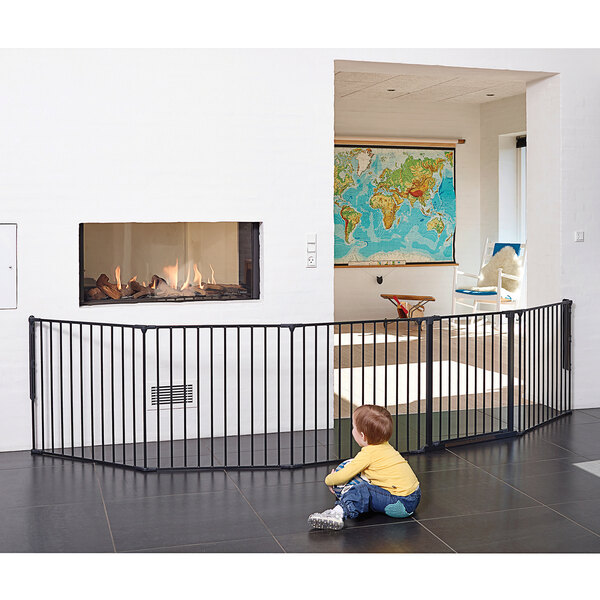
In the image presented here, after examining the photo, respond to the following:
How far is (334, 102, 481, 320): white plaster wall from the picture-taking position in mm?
10750

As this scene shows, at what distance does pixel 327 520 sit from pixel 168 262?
2.41 metres

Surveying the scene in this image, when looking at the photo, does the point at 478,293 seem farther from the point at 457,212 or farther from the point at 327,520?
the point at 327,520

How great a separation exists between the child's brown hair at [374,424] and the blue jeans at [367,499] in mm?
228

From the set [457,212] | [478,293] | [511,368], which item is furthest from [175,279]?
[457,212]

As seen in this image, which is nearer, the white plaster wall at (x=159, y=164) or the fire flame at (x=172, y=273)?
the white plaster wall at (x=159, y=164)

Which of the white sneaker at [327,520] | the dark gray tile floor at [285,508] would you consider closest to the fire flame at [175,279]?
the dark gray tile floor at [285,508]

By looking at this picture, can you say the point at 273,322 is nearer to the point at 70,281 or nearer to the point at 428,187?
the point at 70,281

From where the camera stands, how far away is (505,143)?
36.2 feet

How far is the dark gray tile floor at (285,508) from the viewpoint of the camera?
12.1 feet

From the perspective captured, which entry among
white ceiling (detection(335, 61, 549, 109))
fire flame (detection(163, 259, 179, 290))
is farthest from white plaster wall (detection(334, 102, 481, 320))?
fire flame (detection(163, 259, 179, 290))

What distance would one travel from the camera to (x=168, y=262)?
5602mm

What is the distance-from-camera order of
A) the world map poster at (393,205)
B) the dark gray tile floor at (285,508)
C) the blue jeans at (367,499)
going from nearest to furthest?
1. the dark gray tile floor at (285,508)
2. the blue jeans at (367,499)
3. the world map poster at (393,205)

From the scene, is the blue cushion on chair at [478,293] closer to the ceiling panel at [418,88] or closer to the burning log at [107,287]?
the ceiling panel at [418,88]

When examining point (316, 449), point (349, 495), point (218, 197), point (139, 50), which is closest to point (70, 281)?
point (218, 197)
